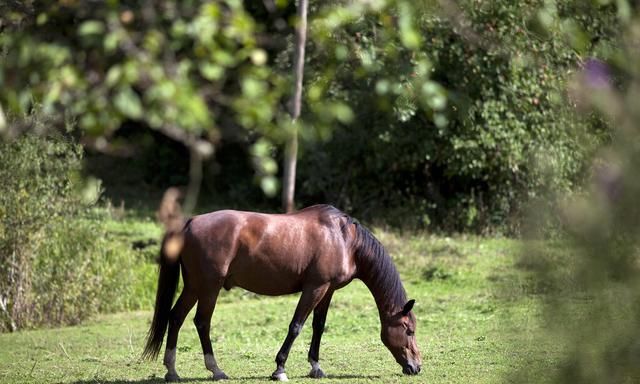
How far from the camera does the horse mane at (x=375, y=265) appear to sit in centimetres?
966

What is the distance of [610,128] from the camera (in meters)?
5.21

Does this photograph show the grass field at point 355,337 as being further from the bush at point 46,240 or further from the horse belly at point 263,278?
the horse belly at point 263,278

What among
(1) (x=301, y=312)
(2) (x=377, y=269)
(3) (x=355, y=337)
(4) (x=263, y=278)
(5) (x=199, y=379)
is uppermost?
(2) (x=377, y=269)

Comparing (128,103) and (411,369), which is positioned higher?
(128,103)

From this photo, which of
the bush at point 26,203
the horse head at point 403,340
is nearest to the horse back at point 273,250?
the horse head at point 403,340

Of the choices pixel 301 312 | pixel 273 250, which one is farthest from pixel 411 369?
pixel 273 250

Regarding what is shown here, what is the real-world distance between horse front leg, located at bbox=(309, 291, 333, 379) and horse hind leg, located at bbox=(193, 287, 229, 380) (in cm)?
77

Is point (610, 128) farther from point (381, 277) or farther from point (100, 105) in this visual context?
point (381, 277)

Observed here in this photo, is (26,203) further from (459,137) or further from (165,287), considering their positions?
(459,137)

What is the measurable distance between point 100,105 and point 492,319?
8185 millimetres

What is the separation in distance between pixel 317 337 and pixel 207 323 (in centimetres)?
100

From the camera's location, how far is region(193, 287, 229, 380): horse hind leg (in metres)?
9.42

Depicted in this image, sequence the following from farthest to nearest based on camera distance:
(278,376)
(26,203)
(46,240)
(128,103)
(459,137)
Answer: (459,137) < (46,240) < (26,203) < (278,376) < (128,103)

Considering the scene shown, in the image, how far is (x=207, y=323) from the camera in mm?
9484
